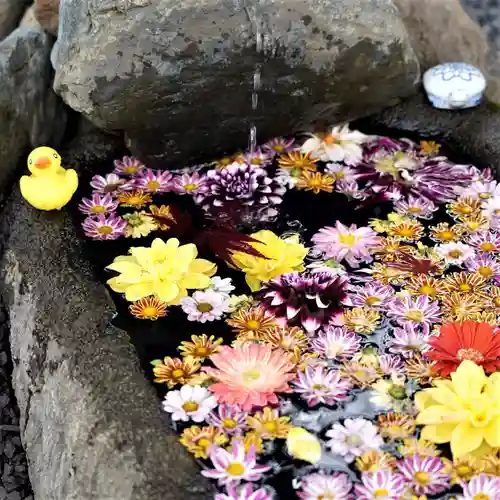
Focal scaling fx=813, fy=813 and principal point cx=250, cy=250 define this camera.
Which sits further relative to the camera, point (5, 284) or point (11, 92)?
point (11, 92)

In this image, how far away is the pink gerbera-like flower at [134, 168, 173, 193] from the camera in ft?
8.37

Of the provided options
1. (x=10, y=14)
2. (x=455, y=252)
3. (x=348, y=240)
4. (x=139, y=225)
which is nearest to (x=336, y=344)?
(x=348, y=240)

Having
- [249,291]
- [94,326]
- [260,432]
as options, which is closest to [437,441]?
[260,432]

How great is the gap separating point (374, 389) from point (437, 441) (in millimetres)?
200

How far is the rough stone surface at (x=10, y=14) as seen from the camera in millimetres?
3172

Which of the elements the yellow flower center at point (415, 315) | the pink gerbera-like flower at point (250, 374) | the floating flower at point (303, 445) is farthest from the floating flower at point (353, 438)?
the yellow flower center at point (415, 315)

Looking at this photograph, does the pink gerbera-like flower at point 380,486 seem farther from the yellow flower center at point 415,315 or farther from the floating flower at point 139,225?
the floating flower at point 139,225

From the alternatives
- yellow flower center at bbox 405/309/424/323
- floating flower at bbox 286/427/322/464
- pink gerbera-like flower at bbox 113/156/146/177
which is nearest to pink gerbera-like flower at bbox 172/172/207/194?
pink gerbera-like flower at bbox 113/156/146/177

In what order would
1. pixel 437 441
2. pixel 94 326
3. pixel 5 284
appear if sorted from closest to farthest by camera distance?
pixel 437 441, pixel 94 326, pixel 5 284

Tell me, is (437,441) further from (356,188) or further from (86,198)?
(86,198)

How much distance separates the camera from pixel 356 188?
2.57 meters

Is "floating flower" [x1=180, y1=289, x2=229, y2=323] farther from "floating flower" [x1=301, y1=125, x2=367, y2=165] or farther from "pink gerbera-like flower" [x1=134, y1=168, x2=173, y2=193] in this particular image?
"floating flower" [x1=301, y1=125, x2=367, y2=165]

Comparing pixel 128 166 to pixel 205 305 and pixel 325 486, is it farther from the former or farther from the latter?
pixel 325 486

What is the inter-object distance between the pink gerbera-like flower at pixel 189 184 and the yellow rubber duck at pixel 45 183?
1.11ft
